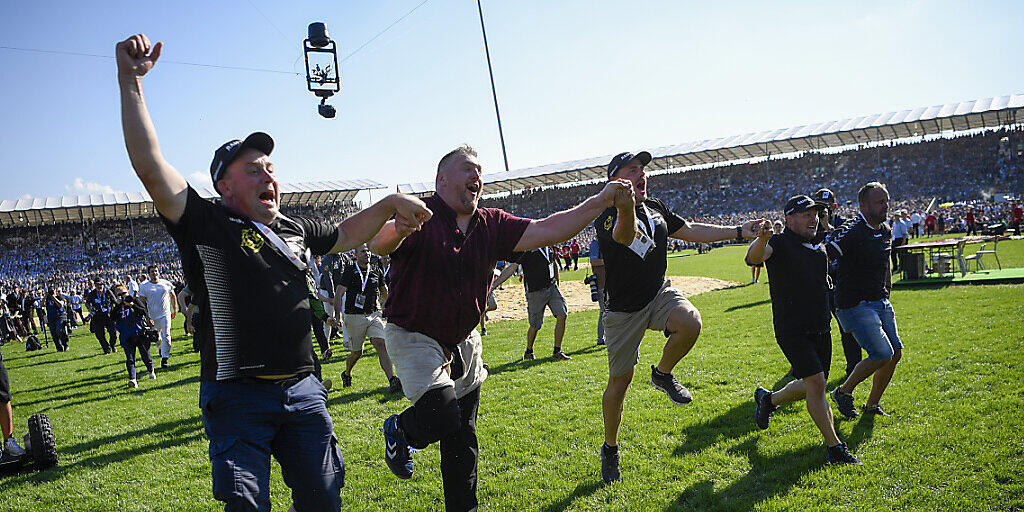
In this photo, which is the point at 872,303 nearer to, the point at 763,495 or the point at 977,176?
the point at 763,495

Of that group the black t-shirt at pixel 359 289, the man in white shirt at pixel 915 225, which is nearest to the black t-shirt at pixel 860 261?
the black t-shirt at pixel 359 289

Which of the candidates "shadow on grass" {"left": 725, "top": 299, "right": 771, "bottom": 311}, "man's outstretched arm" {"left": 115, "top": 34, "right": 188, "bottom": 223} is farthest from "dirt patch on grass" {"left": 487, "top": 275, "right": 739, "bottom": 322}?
"man's outstretched arm" {"left": 115, "top": 34, "right": 188, "bottom": 223}

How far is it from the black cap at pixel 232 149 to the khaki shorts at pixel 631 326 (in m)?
2.88

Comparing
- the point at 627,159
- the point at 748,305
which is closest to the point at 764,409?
the point at 627,159

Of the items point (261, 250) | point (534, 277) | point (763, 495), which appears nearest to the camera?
point (261, 250)

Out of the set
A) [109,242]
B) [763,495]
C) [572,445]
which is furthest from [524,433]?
[109,242]

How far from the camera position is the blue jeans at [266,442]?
8.11 feet

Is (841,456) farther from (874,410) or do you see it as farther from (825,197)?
(825,197)

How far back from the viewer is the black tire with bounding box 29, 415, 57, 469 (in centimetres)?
623

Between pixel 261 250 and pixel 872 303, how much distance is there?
5.40m

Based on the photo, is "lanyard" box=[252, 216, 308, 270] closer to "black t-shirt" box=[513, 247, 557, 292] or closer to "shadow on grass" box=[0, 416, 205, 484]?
"shadow on grass" box=[0, 416, 205, 484]

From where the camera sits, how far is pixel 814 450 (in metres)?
4.92

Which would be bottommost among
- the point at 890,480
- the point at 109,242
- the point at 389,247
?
the point at 890,480

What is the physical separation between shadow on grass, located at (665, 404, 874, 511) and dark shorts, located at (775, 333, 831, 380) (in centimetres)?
68
